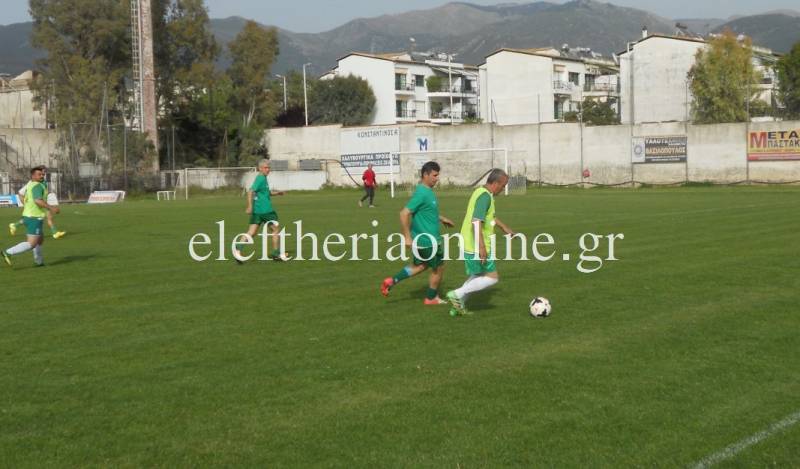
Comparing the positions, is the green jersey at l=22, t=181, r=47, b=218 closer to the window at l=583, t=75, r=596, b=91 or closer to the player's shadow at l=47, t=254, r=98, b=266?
the player's shadow at l=47, t=254, r=98, b=266

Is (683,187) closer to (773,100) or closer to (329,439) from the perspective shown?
(773,100)

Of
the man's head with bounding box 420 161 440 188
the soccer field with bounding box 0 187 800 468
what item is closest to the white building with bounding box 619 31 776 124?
the soccer field with bounding box 0 187 800 468

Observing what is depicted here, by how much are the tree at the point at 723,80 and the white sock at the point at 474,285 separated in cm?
4699

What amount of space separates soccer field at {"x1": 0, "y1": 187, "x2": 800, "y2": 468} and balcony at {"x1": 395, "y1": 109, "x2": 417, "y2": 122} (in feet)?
257

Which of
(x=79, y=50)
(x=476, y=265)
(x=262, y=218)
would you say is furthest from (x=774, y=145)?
(x=79, y=50)

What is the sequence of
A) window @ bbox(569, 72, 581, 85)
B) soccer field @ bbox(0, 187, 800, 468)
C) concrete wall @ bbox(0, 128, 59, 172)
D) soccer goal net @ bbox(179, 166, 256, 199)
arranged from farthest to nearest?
window @ bbox(569, 72, 581, 85), soccer goal net @ bbox(179, 166, 256, 199), concrete wall @ bbox(0, 128, 59, 172), soccer field @ bbox(0, 187, 800, 468)

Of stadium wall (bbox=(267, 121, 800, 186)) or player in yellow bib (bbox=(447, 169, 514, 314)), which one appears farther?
stadium wall (bbox=(267, 121, 800, 186))

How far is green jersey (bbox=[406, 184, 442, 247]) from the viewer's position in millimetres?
11140

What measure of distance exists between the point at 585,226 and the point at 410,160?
38713 mm

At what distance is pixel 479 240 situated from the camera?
10.4 m

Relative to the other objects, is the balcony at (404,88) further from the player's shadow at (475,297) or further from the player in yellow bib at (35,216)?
the player's shadow at (475,297)

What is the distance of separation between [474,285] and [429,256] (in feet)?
2.97

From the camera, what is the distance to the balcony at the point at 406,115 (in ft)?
306

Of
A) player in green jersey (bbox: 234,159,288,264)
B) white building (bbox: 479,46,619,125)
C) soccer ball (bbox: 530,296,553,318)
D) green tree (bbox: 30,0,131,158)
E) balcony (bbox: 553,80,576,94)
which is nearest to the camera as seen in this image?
soccer ball (bbox: 530,296,553,318)
